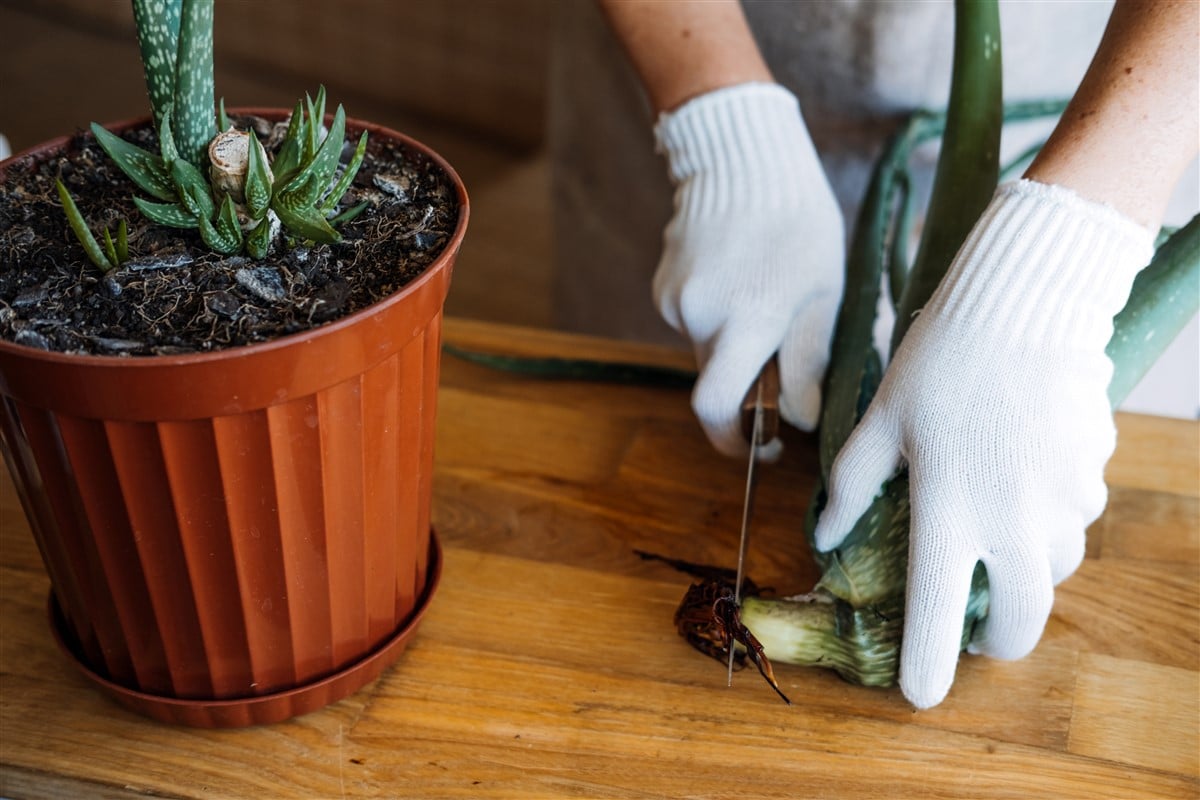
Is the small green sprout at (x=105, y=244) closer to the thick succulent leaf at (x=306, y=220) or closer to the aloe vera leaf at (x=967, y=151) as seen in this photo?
the thick succulent leaf at (x=306, y=220)

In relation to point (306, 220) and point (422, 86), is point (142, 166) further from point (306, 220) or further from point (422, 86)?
point (422, 86)

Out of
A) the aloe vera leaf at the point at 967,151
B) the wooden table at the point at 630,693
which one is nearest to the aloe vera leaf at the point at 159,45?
the wooden table at the point at 630,693

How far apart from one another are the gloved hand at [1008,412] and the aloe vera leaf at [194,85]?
13.7 inches

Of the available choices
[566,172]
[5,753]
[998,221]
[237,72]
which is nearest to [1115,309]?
[998,221]

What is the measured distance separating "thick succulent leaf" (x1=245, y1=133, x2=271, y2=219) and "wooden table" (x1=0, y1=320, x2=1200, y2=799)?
0.81ft

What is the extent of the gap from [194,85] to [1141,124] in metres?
0.45

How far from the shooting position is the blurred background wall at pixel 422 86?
6.82 ft

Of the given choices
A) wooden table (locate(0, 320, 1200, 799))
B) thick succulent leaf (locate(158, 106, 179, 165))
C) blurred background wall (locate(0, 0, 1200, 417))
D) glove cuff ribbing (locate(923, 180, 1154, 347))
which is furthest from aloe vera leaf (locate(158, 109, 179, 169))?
blurred background wall (locate(0, 0, 1200, 417))

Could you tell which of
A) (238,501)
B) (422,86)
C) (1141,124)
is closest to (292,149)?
(238,501)

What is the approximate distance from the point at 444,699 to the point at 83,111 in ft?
6.89

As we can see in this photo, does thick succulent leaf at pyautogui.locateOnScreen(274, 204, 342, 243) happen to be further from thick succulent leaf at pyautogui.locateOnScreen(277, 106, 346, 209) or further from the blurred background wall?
the blurred background wall

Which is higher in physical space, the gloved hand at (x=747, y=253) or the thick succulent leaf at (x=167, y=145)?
the thick succulent leaf at (x=167, y=145)

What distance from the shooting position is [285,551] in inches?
18.7

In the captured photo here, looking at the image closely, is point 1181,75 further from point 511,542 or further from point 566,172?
point 566,172
